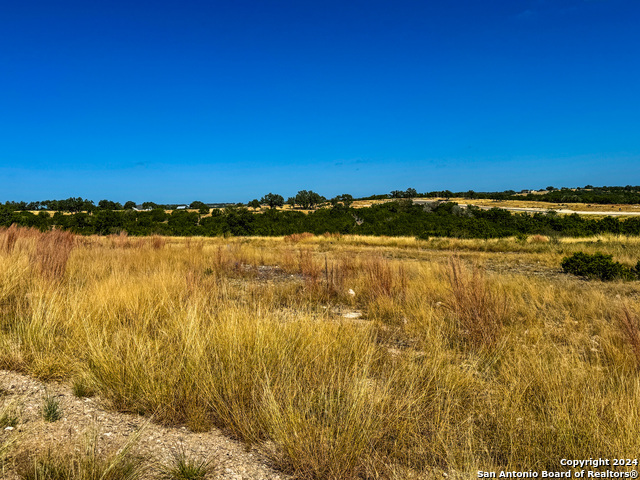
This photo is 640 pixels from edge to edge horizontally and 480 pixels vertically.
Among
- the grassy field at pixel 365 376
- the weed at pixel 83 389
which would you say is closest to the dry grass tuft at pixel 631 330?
the grassy field at pixel 365 376

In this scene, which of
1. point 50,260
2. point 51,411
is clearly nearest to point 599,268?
point 51,411

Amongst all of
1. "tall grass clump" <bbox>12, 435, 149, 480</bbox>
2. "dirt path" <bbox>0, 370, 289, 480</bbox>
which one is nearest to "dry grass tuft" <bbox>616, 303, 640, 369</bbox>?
"dirt path" <bbox>0, 370, 289, 480</bbox>

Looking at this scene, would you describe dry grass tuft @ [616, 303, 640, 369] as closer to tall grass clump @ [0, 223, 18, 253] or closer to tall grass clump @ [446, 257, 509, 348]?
tall grass clump @ [446, 257, 509, 348]

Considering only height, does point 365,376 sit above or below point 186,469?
above

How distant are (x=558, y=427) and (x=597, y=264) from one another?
1026 cm

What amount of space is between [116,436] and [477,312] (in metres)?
4.27

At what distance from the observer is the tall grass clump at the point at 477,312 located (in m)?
4.24

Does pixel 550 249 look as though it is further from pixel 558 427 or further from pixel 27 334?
pixel 27 334

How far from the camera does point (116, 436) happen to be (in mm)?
2232

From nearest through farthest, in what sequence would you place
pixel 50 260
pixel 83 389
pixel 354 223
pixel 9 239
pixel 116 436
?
1. pixel 116 436
2. pixel 83 389
3. pixel 50 260
4. pixel 9 239
5. pixel 354 223

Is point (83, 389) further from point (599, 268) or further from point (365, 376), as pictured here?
point (599, 268)

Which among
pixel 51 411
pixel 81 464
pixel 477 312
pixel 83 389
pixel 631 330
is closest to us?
pixel 81 464

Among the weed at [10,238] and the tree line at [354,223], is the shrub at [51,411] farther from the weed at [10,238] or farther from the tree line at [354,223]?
the tree line at [354,223]

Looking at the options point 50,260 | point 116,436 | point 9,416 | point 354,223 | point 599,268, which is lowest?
point 599,268
